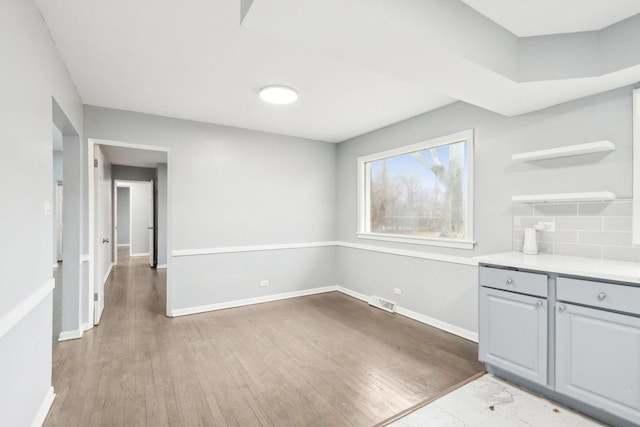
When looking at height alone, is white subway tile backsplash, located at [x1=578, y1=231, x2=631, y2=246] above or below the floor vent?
above

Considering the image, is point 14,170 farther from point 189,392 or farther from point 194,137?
point 194,137

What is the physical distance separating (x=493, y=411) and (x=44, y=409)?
2.85 metres

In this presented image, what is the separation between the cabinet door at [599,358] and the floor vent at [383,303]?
206 centimetres

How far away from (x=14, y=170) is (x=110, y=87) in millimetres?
1784

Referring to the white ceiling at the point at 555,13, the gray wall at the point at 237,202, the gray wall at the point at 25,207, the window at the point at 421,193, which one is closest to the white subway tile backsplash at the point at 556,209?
the window at the point at 421,193

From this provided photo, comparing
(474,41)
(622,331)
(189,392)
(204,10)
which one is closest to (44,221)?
(189,392)

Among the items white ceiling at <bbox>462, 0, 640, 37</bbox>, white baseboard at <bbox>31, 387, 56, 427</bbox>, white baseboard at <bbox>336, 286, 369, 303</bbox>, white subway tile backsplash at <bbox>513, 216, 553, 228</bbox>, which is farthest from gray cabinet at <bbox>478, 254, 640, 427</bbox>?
white baseboard at <bbox>31, 387, 56, 427</bbox>

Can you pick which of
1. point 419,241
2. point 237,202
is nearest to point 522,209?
point 419,241

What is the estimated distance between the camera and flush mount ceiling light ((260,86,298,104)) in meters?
2.85

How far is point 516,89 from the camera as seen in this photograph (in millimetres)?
2260

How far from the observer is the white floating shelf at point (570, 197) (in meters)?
2.17

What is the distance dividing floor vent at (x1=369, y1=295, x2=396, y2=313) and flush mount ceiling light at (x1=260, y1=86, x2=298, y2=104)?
2756mm

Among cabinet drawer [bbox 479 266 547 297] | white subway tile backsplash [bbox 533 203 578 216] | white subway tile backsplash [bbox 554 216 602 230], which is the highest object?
white subway tile backsplash [bbox 533 203 578 216]

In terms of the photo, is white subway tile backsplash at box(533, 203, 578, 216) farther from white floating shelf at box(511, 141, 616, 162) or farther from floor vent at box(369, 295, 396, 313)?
floor vent at box(369, 295, 396, 313)
